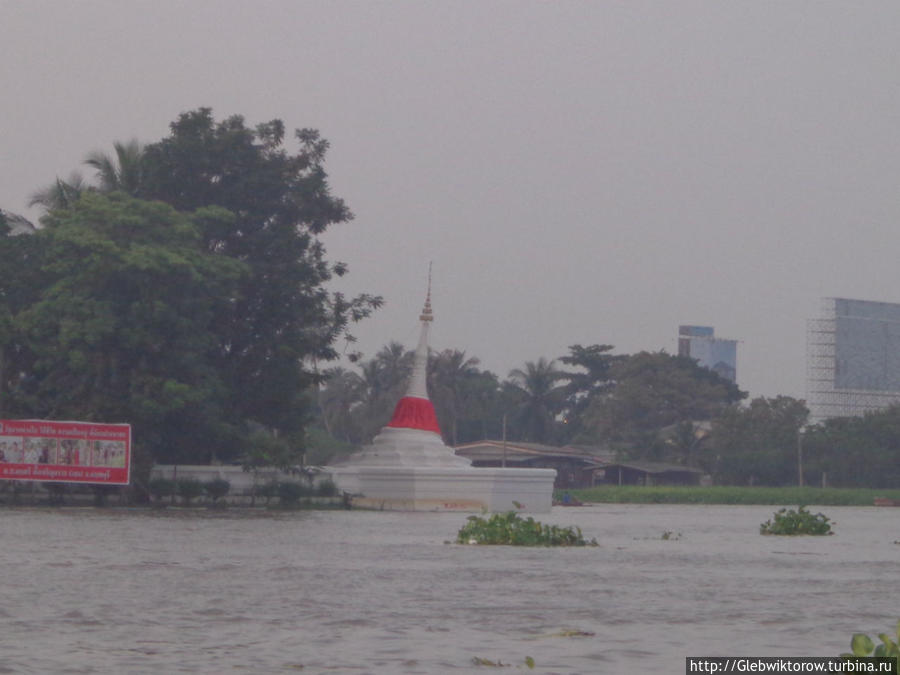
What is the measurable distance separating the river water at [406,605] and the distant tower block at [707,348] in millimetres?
103921

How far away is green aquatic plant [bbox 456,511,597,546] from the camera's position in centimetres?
2078

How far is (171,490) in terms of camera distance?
36.6m

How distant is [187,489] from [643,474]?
4248cm

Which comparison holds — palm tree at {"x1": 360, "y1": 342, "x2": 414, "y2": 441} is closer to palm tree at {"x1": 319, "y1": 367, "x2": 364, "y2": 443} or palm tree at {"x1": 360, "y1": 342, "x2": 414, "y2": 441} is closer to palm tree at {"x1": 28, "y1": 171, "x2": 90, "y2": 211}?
palm tree at {"x1": 319, "y1": 367, "x2": 364, "y2": 443}

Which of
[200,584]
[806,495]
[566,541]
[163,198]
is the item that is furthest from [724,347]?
[200,584]

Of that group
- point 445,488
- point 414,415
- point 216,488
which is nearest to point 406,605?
point 216,488

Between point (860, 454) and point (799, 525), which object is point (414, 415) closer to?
point (799, 525)

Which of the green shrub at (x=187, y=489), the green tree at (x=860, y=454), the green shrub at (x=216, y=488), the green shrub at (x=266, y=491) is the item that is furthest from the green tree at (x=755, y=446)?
the green shrub at (x=187, y=489)

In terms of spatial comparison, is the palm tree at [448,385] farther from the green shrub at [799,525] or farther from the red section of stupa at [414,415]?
the green shrub at [799,525]

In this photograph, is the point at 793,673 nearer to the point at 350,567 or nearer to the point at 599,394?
the point at 350,567

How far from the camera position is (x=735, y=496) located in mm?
68812

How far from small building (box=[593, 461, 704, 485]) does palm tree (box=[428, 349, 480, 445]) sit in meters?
8.89

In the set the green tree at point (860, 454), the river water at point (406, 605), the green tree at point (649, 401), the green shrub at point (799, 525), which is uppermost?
the green tree at point (649, 401)

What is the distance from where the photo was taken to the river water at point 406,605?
25.5 feet
